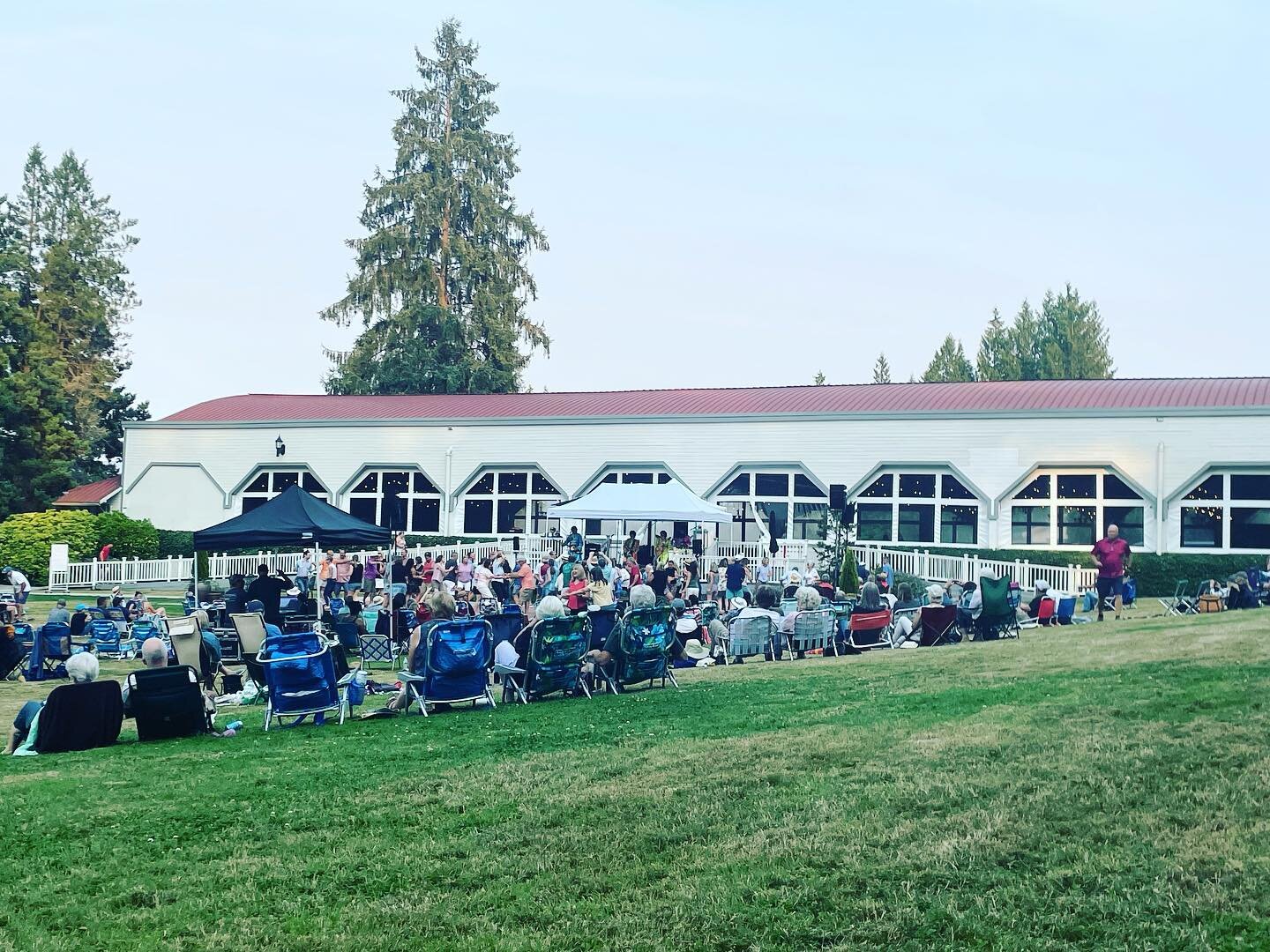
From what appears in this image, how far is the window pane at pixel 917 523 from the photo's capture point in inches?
1114

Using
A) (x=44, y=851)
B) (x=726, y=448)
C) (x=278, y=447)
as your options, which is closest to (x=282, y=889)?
(x=44, y=851)

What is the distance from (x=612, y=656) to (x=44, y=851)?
20.7ft

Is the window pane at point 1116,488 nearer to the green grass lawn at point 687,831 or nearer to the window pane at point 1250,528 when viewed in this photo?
the window pane at point 1250,528

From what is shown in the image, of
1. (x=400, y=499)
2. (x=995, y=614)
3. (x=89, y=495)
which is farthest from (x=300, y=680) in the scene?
(x=89, y=495)

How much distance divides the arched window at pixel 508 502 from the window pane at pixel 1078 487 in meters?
12.2

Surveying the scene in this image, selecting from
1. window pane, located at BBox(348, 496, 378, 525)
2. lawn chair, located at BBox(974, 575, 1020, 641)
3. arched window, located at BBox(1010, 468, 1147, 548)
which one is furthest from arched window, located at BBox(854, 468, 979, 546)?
window pane, located at BBox(348, 496, 378, 525)

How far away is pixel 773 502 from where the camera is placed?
1174 inches

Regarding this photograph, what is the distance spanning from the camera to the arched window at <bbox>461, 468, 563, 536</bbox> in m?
32.2

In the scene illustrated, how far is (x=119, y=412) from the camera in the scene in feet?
168

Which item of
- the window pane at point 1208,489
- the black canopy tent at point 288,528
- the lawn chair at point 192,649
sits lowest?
the lawn chair at point 192,649

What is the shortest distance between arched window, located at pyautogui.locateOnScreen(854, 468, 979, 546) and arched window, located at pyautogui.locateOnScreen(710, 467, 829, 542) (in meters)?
1.10

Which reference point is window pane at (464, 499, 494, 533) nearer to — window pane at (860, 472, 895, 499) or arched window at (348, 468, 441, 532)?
arched window at (348, 468, 441, 532)

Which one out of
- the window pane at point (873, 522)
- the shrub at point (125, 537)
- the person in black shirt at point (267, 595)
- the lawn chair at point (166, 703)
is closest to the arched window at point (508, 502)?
the window pane at point (873, 522)

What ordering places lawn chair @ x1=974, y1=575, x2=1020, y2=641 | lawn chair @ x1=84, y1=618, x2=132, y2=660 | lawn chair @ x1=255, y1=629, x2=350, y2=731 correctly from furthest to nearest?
lawn chair @ x1=84, y1=618, x2=132, y2=660
lawn chair @ x1=974, y1=575, x2=1020, y2=641
lawn chair @ x1=255, y1=629, x2=350, y2=731
